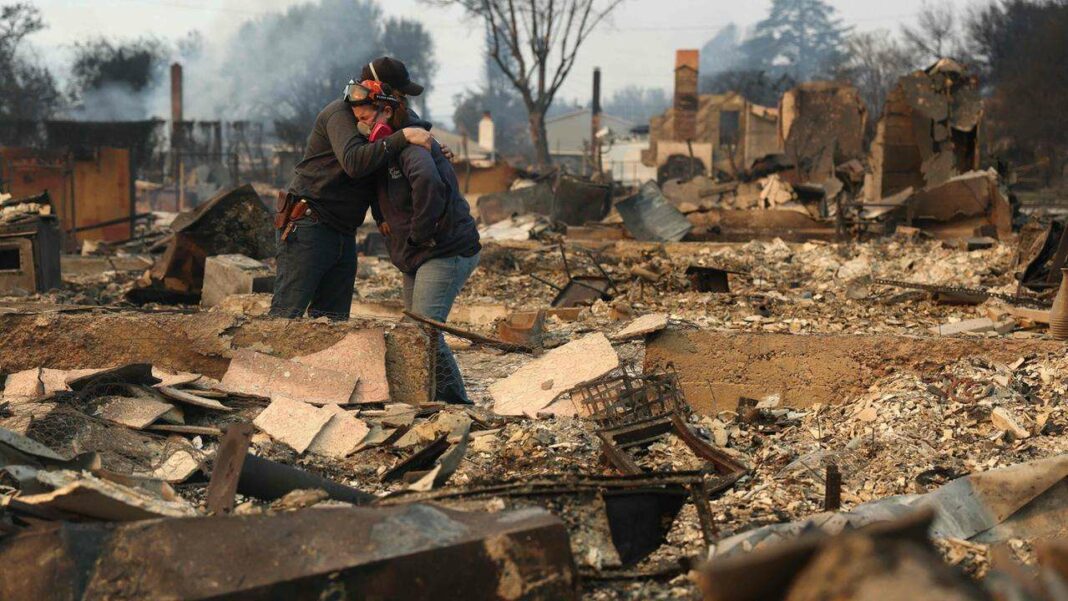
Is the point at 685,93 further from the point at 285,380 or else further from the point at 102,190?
the point at 285,380

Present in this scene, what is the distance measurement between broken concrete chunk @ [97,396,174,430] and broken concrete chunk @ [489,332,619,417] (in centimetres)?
151

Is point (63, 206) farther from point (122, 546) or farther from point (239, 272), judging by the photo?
point (122, 546)

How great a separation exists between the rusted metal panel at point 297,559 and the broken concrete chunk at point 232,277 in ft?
21.8

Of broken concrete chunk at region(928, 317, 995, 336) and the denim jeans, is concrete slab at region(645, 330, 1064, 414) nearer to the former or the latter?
the denim jeans

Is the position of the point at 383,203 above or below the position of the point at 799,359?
above

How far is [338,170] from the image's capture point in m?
5.85

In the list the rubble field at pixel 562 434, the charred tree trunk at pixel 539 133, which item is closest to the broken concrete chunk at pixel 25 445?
the rubble field at pixel 562 434

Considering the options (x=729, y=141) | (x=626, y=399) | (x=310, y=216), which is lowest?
(x=626, y=399)

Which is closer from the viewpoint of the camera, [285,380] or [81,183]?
[285,380]

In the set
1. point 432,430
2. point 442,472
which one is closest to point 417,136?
point 432,430

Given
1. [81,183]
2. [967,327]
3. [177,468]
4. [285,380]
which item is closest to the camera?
[177,468]

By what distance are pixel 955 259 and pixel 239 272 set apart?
7.28 metres

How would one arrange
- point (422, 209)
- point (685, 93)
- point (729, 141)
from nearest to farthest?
point (422, 209)
point (729, 141)
point (685, 93)

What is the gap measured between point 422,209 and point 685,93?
103ft
